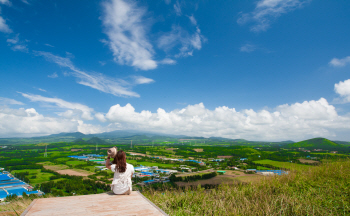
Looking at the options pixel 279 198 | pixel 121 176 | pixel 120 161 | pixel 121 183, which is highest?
pixel 120 161

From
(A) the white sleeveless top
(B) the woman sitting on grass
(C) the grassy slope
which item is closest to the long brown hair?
(B) the woman sitting on grass

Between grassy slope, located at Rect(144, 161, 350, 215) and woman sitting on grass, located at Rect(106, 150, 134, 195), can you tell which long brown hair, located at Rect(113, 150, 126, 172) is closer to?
woman sitting on grass, located at Rect(106, 150, 134, 195)

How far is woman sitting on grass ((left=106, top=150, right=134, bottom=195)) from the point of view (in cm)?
496

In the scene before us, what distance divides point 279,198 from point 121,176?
5083 millimetres

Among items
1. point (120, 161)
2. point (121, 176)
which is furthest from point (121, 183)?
point (120, 161)

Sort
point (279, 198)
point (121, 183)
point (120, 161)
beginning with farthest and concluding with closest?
1. point (279, 198)
2. point (120, 161)
3. point (121, 183)

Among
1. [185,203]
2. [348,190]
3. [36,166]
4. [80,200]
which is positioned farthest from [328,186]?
[36,166]

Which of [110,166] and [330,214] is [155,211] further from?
[330,214]

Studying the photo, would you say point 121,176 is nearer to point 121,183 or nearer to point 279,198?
point 121,183

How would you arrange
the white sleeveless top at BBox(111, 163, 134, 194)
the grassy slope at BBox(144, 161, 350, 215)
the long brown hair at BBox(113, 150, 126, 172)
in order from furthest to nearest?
the long brown hair at BBox(113, 150, 126, 172) < the white sleeveless top at BBox(111, 163, 134, 194) < the grassy slope at BBox(144, 161, 350, 215)

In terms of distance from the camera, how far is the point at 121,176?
510cm

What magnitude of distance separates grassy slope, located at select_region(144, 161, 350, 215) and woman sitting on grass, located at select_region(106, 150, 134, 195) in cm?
141

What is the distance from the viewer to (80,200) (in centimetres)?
429

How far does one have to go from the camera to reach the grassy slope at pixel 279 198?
4812mm
